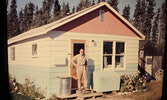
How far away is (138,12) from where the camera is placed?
238 inches

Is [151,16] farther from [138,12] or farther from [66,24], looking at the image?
[66,24]

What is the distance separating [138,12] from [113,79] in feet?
8.60

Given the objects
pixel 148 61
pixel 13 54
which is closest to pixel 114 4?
pixel 13 54

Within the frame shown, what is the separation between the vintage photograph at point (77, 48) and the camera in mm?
5879

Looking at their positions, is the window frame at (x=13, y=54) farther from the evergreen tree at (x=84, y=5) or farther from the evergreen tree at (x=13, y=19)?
the evergreen tree at (x=84, y=5)

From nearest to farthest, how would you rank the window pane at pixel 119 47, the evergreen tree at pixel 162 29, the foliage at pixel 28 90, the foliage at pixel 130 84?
the evergreen tree at pixel 162 29 < the foliage at pixel 28 90 < the foliage at pixel 130 84 < the window pane at pixel 119 47

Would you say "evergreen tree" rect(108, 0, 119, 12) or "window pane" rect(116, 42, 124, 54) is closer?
"evergreen tree" rect(108, 0, 119, 12)

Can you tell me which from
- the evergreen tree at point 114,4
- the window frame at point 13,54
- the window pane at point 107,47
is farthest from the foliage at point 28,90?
the evergreen tree at point 114,4

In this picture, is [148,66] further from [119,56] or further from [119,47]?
[119,47]

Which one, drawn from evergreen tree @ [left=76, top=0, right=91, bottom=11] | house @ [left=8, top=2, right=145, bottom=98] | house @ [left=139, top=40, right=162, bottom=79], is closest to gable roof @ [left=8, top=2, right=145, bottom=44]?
house @ [left=8, top=2, right=145, bottom=98]

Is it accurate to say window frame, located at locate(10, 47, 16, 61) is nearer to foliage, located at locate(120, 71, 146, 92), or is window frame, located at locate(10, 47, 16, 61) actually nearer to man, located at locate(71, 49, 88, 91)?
man, located at locate(71, 49, 88, 91)

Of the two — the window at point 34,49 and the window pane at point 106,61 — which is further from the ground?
the window at point 34,49

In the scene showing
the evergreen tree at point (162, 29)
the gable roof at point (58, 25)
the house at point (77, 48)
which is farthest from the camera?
the house at point (77, 48)

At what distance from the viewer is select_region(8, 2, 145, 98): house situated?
6109 millimetres
